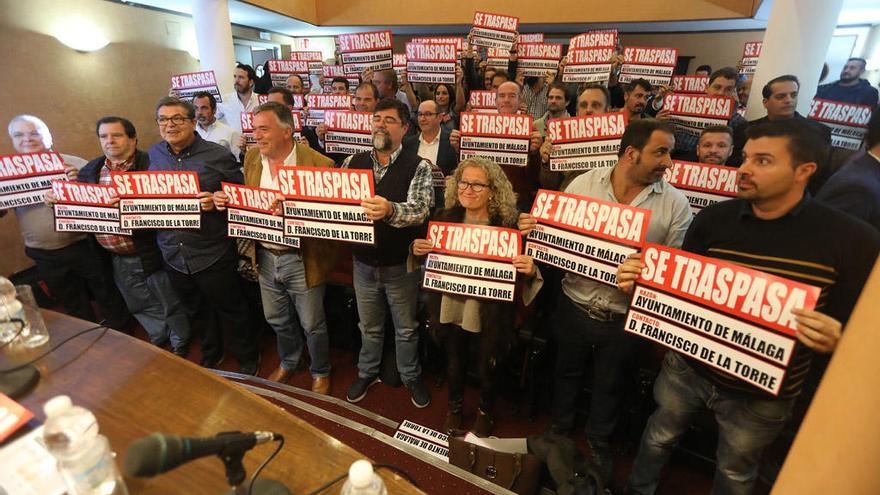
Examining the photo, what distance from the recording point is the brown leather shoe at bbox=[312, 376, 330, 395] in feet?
11.0

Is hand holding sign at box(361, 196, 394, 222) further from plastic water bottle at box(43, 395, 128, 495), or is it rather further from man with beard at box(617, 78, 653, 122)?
man with beard at box(617, 78, 653, 122)

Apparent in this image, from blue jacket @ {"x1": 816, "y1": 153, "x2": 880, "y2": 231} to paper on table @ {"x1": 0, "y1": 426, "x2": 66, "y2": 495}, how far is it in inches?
136

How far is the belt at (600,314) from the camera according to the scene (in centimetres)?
234

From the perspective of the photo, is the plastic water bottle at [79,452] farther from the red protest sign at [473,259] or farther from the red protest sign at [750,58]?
the red protest sign at [750,58]

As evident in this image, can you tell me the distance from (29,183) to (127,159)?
793 mm

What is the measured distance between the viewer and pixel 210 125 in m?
4.89

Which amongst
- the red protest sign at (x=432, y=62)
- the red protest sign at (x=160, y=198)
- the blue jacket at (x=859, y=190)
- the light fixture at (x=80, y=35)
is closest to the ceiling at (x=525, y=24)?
the light fixture at (x=80, y=35)

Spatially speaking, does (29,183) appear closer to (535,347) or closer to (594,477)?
(535,347)

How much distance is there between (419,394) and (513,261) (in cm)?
152

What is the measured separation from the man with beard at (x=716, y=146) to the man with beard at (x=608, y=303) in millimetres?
1328

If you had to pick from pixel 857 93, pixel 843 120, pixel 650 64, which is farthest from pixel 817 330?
pixel 857 93

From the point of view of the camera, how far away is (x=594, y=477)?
78.1 inches

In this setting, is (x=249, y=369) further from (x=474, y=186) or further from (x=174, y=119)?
(x=474, y=186)

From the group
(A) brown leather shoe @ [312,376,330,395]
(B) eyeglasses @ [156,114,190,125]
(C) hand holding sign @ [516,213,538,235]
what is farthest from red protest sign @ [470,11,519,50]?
(A) brown leather shoe @ [312,376,330,395]
